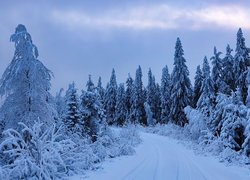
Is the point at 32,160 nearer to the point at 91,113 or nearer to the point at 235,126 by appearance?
the point at 235,126

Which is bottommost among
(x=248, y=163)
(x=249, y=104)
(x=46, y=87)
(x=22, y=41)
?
(x=248, y=163)

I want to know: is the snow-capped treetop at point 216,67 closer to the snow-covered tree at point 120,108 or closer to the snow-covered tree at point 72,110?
the snow-covered tree at point 72,110

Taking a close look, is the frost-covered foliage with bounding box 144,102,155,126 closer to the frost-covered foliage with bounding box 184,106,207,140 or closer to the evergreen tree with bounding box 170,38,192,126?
the evergreen tree with bounding box 170,38,192,126

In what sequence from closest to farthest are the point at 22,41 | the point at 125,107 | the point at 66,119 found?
the point at 22,41
the point at 66,119
the point at 125,107

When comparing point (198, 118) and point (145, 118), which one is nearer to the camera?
point (198, 118)

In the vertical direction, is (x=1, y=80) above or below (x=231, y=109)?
above

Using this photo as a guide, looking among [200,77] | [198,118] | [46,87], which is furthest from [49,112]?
[200,77]

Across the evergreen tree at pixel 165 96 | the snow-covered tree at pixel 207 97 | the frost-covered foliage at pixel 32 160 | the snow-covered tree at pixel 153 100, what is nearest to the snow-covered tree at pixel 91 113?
the snow-covered tree at pixel 207 97

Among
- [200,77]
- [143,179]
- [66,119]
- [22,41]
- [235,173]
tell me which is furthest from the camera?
[200,77]

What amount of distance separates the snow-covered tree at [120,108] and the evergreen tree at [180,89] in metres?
27.8

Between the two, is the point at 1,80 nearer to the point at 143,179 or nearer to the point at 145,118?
the point at 143,179

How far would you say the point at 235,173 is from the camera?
12570mm

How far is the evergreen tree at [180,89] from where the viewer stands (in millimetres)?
44250

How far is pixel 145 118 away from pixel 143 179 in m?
64.8
